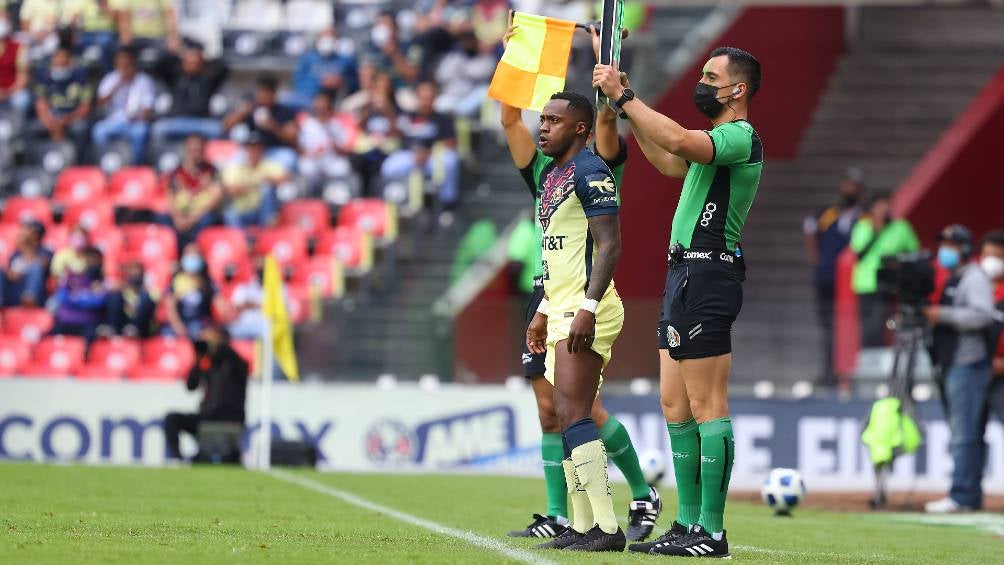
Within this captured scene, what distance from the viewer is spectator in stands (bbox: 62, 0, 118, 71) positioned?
2530 centimetres

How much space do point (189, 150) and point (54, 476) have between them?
351 inches

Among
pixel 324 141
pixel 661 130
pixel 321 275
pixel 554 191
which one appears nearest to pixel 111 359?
pixel 321 275

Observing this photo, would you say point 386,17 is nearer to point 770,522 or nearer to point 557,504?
point 770,522

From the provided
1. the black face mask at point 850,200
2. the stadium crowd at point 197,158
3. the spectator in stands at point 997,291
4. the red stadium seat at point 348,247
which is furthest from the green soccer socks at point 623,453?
the red stadium seat at point 348,247

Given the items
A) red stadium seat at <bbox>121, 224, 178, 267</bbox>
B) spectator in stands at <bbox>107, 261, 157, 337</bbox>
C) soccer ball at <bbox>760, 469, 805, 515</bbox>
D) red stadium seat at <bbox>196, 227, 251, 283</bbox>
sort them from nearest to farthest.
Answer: soccer ball at <bbox>760, 469, 805, 515</bbox> → spectator in stands at <bbox>107, 261, 157, 337</bbox> → red stadium seat at <bbox>196, 227, 251, 283</bbox> → red stadium seat at <bbox>121, 224, 178, 267</bbox>

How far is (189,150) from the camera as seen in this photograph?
2209 centimetres

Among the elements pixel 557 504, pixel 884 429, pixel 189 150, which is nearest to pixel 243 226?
pixel 189 150

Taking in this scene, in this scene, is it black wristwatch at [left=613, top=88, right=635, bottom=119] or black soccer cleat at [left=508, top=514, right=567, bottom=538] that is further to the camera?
black soccer cleat at [left=508, top=514, right=567, bottom=538]

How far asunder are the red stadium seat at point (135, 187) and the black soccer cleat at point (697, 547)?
1568 centimetres

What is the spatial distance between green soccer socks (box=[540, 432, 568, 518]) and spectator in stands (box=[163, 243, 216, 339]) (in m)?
11.0

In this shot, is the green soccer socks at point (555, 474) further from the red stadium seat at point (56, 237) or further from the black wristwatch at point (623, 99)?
the red stadium seat at point (56, 237)

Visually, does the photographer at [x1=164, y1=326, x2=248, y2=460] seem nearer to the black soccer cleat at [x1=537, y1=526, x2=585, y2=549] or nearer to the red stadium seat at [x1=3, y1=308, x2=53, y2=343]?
the red stadium seat at [x1=3, y1=308, x2=53, y2=343]

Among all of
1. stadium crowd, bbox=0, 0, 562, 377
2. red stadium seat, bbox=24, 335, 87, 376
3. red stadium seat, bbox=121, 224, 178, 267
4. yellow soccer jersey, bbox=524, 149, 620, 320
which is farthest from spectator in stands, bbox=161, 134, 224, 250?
yellow soccer jersey, bbox=524, 149, 620, 320

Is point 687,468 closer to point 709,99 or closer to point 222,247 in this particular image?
point 709,99
